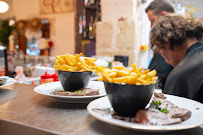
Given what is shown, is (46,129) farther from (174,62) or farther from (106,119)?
(174,62)

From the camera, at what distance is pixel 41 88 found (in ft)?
2.82

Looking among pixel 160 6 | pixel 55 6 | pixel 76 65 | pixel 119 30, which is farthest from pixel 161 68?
pixel 55 6

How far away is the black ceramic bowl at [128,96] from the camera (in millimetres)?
540

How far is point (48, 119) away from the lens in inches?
23.2

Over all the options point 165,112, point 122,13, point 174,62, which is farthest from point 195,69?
point 122,13

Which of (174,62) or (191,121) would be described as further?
(174,62)

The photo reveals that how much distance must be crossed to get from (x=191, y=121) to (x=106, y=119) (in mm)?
220

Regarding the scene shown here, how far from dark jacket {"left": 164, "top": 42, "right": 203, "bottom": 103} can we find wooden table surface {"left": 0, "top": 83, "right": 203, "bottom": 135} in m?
0.77

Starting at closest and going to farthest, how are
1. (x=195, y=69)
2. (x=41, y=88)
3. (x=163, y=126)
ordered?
1. (x=163, y=126)
2. (x=41, y=88)
3. (x=195, y=69)

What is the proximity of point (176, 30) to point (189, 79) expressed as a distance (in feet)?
1.62

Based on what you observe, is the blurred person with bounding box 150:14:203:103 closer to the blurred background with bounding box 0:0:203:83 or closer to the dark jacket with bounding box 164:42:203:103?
the dark jacket with bounding box 164:42:203:103

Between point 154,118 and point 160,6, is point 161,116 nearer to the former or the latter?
point 154,118

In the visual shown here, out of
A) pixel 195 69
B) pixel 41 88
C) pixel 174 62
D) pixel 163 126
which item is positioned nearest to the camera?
pixel 163 126

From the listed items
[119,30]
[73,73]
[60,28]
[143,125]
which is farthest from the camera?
[60,28]
